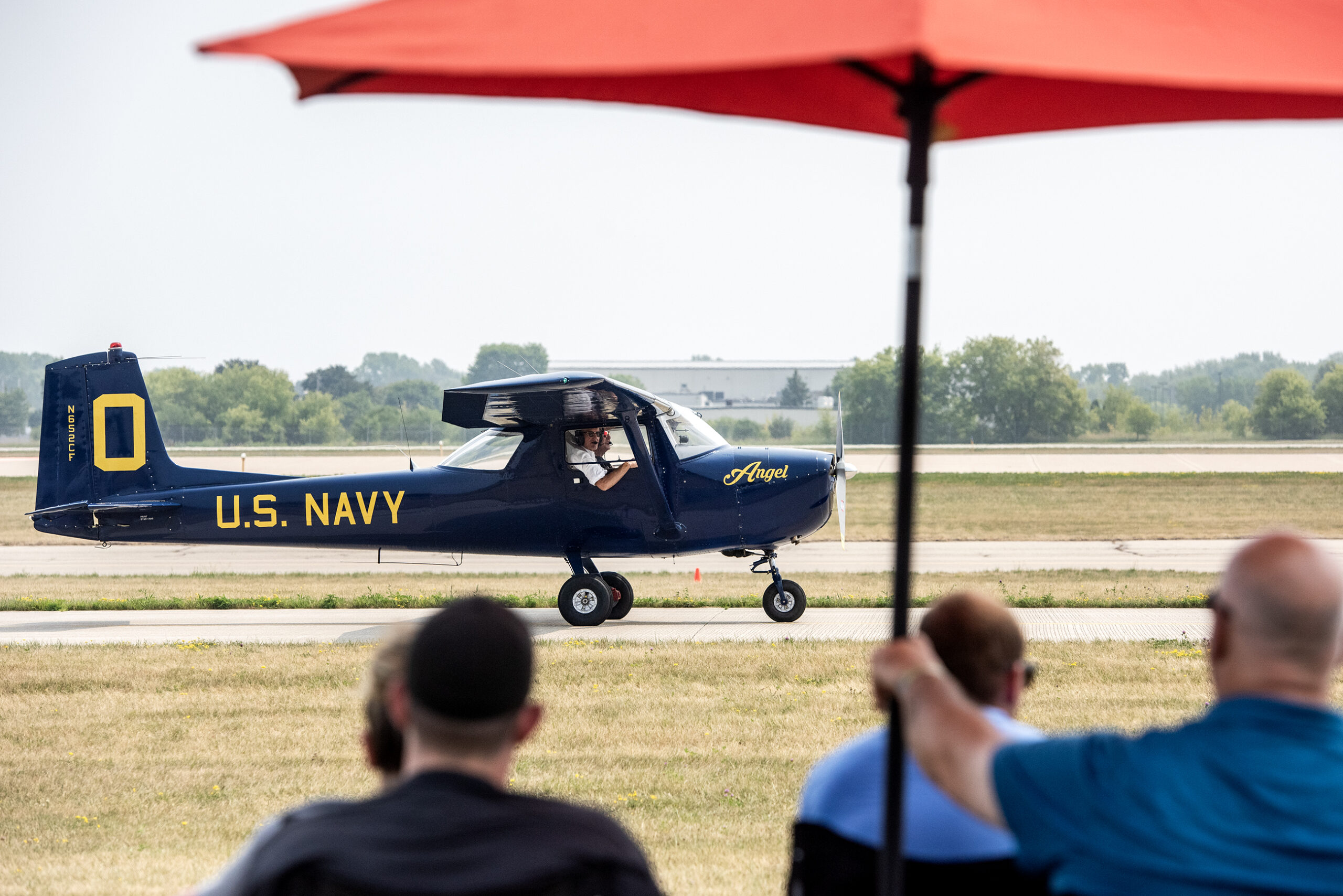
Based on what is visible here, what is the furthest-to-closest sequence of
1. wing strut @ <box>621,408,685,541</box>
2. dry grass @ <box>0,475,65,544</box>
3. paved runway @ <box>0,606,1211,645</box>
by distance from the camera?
dry grass @ <box>0,475,65,544</box>
wing strut @ <box>621,408,685,541</box>
paved runway @ <box>0,606,1211,645</box>

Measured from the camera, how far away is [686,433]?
1298 centimetres

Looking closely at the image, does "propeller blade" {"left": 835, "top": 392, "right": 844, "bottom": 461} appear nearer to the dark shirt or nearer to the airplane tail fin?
the airplane tail fin

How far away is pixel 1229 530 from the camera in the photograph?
993 inches

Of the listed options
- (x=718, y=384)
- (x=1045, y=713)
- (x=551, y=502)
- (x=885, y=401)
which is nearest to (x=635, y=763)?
(x=1045, y=713)

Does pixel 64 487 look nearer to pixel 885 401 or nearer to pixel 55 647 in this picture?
pixel 55 647

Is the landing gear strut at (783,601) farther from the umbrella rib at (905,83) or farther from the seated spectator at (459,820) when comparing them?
the seated spectator at (459,820)

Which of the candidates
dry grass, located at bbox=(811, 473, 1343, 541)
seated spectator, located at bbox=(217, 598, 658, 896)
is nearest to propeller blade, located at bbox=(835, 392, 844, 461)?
dry grass, located at bbox=(811, 473, 1343, 541)

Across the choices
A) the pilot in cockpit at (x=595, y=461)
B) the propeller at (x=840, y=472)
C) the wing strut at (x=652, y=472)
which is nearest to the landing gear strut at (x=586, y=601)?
the wing strut at (x=652, y=472)

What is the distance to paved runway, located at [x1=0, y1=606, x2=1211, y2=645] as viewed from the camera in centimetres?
1109

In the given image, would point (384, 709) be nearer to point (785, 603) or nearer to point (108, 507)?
point (785, 603)

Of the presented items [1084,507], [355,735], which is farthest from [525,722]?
[1084,507]

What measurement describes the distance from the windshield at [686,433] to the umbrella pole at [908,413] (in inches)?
408

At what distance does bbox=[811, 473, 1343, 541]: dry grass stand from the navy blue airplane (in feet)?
27.3

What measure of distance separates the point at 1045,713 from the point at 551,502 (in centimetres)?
659
